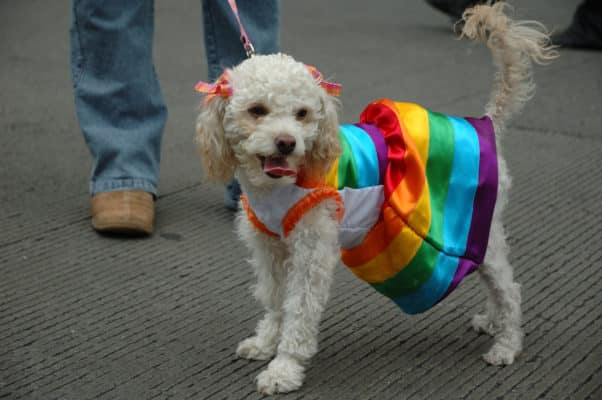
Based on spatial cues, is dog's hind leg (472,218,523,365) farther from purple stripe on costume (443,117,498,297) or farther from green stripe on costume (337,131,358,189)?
green stripe on costume (337,131,358,189)

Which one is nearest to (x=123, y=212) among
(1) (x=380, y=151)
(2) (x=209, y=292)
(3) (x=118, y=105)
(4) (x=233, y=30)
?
(3) (x=118, y=105)

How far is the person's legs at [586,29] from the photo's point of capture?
22.7ft

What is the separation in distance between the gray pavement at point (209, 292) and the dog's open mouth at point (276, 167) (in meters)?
0.62

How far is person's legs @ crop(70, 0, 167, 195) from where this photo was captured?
11.0 ft

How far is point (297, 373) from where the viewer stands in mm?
2332

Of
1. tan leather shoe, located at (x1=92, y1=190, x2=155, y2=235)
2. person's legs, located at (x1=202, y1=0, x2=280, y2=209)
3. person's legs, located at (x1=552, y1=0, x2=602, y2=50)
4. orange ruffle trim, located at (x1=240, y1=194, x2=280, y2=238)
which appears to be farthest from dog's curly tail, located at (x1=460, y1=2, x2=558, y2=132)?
person's legs, located at (x1=552, y1=0, x2=602, y2=50)

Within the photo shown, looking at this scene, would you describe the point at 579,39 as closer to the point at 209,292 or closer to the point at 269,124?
the point at 209,292

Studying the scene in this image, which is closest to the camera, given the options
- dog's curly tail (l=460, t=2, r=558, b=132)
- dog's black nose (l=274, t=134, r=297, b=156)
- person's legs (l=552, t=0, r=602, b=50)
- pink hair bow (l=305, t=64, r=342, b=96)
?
dog's black nose (l=274, t=134, r=297, b=156)

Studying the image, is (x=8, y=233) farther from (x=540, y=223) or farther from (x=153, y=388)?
(x=540, y=223)

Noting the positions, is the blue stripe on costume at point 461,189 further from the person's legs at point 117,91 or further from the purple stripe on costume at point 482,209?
the person's legs at point 117,91

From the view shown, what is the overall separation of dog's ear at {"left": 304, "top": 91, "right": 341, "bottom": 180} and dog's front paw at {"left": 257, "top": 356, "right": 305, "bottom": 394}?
0.54 meters

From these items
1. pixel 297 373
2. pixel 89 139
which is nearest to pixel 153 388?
pixel 297 373

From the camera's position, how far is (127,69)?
11.3 ft

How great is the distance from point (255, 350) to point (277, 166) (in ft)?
2.12
